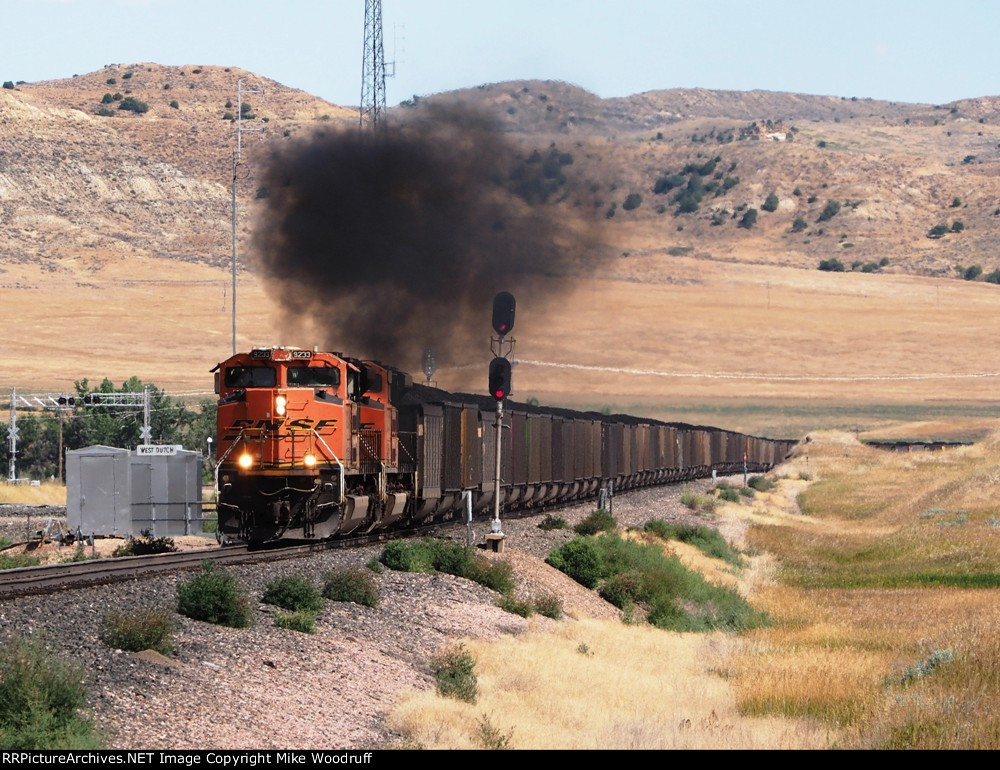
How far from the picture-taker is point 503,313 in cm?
3002

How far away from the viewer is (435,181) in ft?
157

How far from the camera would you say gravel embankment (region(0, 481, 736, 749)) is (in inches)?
519

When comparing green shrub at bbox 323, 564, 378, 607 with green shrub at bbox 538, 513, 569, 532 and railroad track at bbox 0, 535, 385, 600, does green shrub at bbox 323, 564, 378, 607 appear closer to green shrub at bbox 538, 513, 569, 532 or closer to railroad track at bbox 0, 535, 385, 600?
railroad track at bbox 0, 535, 385, 600

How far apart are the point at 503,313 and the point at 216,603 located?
45.4 feet

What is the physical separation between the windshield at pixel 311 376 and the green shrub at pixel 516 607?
512 cm

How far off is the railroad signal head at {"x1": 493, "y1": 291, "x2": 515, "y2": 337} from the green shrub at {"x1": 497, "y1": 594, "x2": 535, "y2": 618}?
7.77 m

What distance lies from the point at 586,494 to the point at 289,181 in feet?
57.3

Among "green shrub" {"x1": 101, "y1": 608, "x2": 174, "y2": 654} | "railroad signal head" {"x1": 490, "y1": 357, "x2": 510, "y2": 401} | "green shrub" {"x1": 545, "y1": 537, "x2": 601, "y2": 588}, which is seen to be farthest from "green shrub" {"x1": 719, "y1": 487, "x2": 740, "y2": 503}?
"green shrub" {"x1": 101, "y1": 608, "x2": 174, "y2": 654}

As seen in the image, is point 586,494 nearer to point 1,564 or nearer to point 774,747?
point 1,564

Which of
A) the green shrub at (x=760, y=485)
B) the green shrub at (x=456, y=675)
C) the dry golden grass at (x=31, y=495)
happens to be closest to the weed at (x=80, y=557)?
the green shrub at (x=456, y=675)

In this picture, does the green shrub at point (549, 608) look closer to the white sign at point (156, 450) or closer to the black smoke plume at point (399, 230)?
the black smoke plume at point (399, 230)

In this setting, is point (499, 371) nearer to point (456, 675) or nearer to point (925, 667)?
point (925, 667)

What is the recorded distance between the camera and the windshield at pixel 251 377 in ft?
83.6

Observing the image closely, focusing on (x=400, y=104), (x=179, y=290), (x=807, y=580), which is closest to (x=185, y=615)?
(x=807, y=580)
